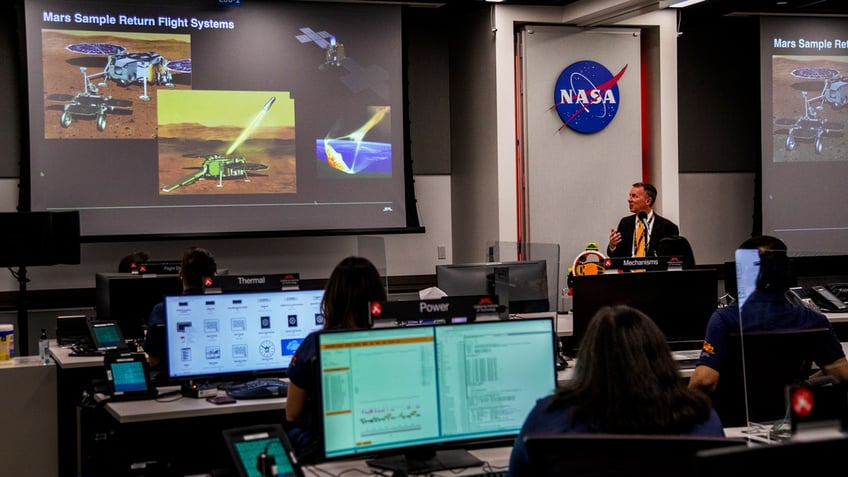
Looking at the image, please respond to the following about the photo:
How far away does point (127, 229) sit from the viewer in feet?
25.2

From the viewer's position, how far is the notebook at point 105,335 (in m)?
5.55

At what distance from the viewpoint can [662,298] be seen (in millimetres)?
5203

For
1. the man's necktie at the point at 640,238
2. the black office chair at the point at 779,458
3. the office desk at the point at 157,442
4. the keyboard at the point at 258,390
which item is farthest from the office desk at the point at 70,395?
the black office chair at the point at 779,458

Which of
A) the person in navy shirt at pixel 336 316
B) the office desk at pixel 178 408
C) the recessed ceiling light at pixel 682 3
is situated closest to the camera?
the person in navy shirt at pixel 336 316

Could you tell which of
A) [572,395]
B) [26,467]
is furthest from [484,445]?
[26,467]

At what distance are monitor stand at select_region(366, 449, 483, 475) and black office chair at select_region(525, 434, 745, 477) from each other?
1194mm

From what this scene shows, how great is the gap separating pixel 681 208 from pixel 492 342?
6.96m

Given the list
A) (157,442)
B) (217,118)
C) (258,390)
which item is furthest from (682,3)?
(157,442)

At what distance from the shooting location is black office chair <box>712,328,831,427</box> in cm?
375

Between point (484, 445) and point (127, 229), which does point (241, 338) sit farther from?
point (127, 229)

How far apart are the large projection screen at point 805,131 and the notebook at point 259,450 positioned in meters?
7.33

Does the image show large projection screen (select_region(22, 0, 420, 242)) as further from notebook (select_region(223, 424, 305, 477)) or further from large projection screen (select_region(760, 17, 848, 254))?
notebook (select_region(223, 424, 305, 477))

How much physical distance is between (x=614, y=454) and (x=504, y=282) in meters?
3.75

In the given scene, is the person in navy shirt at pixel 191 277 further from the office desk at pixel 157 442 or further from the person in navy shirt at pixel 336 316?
the person in navy shirt at pixel 336 316
